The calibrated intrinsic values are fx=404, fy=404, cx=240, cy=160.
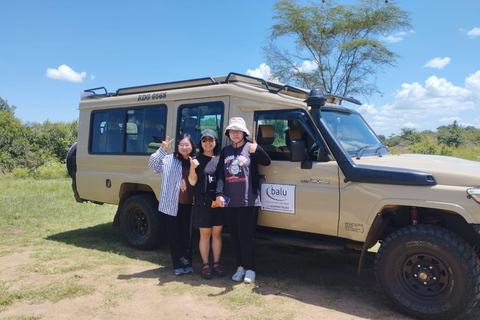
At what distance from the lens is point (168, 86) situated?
628 cm

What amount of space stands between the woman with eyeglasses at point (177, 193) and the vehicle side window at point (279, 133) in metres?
0.93

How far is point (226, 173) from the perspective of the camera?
486cm

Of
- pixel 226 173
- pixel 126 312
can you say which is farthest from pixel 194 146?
pixel 126 312

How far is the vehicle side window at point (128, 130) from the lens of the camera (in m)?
6.10

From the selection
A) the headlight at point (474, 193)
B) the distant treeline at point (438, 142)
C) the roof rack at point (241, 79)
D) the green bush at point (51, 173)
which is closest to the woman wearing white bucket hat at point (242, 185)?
the roof rack at point (241, 79)

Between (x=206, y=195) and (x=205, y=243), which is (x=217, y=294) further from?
(x=206, y=195)

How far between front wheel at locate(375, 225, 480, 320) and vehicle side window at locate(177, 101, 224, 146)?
2555 millimetres

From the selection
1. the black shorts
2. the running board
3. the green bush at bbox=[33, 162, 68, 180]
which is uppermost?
the black shorts

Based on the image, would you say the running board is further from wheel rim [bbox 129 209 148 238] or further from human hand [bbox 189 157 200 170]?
wheel rim [bbox 129 209 148 238]

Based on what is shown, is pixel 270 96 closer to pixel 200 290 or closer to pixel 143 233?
pixel 200 290

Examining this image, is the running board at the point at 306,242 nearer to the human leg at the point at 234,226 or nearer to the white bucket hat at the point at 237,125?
the human leg at the point at 234,226

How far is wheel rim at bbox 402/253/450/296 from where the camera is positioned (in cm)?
390

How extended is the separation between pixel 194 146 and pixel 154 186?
114 cm

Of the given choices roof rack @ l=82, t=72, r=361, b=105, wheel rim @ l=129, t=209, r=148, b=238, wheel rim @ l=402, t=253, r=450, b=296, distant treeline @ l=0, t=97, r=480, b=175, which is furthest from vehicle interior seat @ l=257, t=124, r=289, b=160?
distant treeline @ l=0, t=97, r=480, b=175
